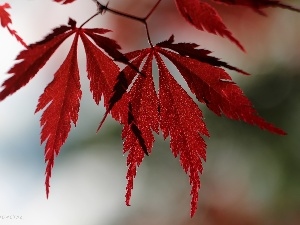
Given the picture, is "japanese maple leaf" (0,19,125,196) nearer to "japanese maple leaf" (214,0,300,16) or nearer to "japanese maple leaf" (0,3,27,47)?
"japanese maple leaf" (0,3,27,47)

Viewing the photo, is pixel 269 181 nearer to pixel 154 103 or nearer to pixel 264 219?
pixel 264 219

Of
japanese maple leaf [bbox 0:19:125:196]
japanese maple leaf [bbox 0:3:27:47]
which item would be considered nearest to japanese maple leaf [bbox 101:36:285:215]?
japanese maple leaf [bbox 0:19:125:196]

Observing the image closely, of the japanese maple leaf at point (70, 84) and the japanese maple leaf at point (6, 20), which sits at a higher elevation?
the japanese maple leaf at point (6, 20)

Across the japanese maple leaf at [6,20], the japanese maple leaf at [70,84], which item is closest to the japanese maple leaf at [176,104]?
the japanese maple leaf at [70,84]

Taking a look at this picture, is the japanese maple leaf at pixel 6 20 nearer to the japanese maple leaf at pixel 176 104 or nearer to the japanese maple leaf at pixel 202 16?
the japanese maple leaf at pixel 176 104

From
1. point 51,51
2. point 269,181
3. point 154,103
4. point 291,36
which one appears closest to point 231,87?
point 154,103

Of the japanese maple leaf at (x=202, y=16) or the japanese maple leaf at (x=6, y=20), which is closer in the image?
the japanese maple leaf at (x=202, y=16)
